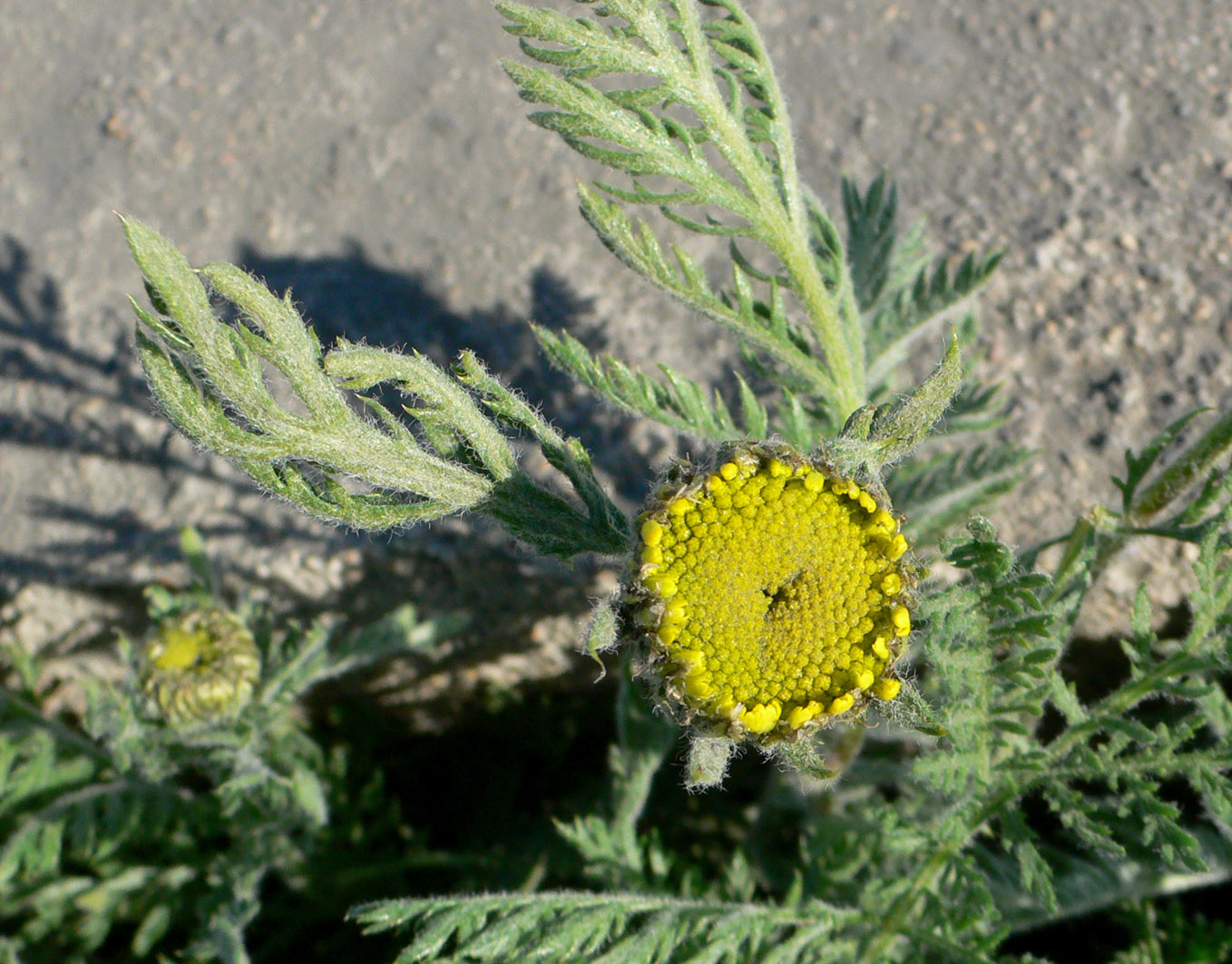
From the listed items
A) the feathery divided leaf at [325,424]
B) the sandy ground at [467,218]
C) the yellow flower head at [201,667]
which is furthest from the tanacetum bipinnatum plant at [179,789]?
the feathery divided leaf at [325,424]

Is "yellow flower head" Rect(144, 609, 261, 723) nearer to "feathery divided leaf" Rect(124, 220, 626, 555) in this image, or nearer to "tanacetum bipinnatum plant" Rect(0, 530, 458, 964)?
"tanacetum bipinnatum plant" Rect(0, 530, 458, 964)

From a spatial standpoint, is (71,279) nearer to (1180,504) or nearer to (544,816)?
(544,816)

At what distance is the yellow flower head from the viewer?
2.29 m

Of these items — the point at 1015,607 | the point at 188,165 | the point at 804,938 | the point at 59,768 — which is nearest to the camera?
the point at 1015,607

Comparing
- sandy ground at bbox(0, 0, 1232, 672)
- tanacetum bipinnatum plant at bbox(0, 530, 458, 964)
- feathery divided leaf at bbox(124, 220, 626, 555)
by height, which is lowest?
tanacetum bipinnatum plant at bbox(0, 530, 458, 964)

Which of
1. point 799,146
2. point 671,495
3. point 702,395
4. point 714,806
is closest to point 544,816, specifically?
point 714,806

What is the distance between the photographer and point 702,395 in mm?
1938

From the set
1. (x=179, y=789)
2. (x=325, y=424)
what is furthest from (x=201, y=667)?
(x=325, y=424)

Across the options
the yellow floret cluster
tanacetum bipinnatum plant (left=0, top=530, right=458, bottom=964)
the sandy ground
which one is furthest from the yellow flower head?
the yellow floret cluster

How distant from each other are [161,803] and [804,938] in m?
1.61

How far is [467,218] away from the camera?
117 inches

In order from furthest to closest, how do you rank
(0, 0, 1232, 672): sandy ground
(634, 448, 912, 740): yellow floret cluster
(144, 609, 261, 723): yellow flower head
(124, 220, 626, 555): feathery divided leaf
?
(0, 0, 1232, 672): sandy ground, (144, 609, 261, 723): yellow flower head, (634, 448, 912, 740): yellow floret cluster, (124, 220, 626, 555): feathery divided leaf

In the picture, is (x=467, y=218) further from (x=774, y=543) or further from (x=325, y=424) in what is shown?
(x=774, y=543)

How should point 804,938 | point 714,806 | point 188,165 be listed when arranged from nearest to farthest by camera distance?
point 804,938
point 714,806
point 188,165
